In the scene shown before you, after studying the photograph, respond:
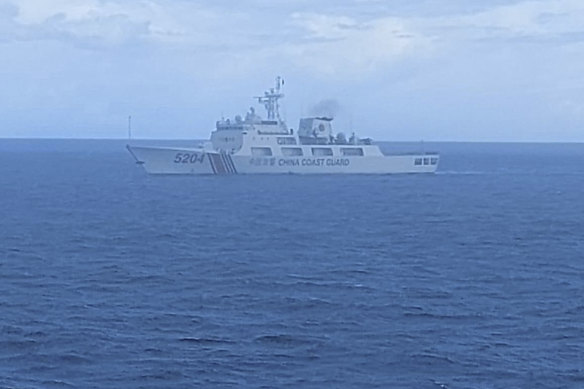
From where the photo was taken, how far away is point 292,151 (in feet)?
254

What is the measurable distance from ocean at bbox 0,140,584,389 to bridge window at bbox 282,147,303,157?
27825 mm

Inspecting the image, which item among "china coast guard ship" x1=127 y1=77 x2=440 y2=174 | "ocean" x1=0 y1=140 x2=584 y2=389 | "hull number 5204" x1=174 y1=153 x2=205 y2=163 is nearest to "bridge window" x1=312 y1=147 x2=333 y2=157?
"china coast guard ship" x1=127 y1=77 x2=440 y2=174

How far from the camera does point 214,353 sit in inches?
733

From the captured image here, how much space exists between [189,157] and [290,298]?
52893 mm

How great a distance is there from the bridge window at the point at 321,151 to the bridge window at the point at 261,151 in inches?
178

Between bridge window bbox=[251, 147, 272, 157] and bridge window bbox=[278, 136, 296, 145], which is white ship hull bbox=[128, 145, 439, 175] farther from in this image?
bridge window bbox=[278, 136, 296, 145]

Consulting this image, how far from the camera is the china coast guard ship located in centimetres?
7475

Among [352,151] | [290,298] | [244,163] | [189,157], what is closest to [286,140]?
[244,163]

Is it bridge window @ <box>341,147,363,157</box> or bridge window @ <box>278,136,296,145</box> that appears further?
bridge window @ <box>341,147,363,157</box>

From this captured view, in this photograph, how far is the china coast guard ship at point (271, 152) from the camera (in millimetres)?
74750

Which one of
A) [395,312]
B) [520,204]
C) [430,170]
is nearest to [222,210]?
[520,204]

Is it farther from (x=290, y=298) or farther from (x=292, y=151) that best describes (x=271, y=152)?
(x=290, y=298)

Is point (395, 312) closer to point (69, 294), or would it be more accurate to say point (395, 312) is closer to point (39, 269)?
point (69, 294)

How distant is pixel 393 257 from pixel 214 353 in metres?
13.6
